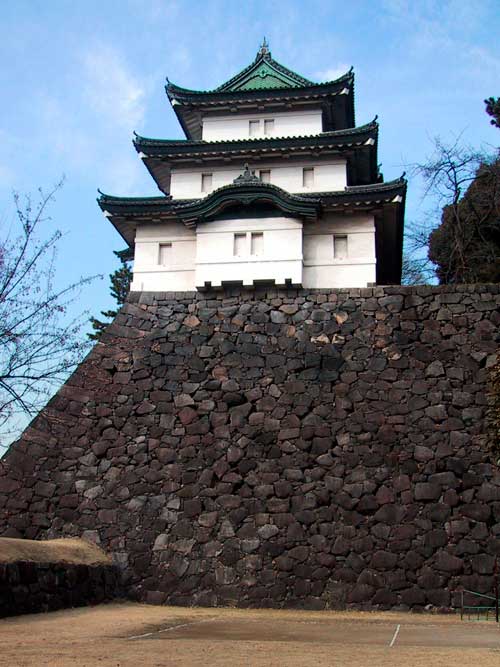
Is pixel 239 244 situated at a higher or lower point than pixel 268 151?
lower

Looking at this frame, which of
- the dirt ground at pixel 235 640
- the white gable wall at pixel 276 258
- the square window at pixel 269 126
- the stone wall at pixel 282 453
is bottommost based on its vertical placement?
the dirt ground at pixel 235 640

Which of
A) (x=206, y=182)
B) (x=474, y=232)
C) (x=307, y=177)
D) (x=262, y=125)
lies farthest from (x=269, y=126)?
(x=474, y=232)

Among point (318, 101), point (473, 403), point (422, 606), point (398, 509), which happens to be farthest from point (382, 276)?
point (422, 606)

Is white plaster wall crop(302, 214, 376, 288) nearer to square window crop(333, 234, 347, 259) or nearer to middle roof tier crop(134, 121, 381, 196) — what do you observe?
square window crop(333, 234, 347, 259)

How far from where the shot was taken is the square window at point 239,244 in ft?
53.6

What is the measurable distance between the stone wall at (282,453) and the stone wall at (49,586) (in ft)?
4.66

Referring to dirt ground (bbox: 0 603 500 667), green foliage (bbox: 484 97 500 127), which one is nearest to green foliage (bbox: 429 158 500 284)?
green foliage (bbox: 484 97 500 127)

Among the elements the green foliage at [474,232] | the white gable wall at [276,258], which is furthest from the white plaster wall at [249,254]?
the green foliage at [474,232]

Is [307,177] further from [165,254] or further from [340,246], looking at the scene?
[165,254]

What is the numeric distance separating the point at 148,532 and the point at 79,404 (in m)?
3.36

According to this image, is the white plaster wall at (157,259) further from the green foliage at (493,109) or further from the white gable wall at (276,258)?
the green foliage at (493,109)

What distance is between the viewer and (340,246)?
16.6 m

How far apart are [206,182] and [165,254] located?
2.73 m

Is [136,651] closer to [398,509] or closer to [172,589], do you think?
[172,589]
